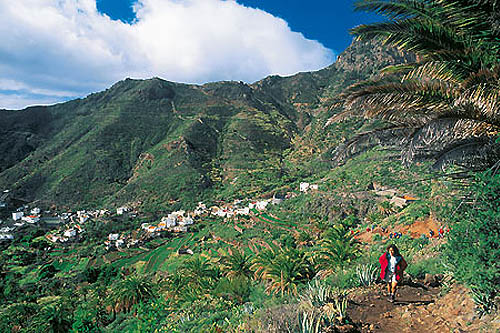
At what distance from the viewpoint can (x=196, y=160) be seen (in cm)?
6328

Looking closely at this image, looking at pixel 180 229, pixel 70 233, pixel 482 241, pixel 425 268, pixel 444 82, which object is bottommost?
pixel 70 233

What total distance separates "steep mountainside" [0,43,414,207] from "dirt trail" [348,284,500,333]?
42.0 meters

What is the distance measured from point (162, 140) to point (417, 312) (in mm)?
76618

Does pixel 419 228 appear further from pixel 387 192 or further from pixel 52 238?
pixel 52 238

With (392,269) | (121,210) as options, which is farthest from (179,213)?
(392,269)

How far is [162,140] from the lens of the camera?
2948 inches

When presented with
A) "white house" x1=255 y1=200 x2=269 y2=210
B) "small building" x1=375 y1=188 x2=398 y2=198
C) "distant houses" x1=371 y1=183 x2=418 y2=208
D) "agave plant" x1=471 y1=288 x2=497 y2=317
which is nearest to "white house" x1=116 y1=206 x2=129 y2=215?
"white house" x1=255 y1=200 x2=269 y2=210

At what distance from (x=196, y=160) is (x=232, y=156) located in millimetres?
9555

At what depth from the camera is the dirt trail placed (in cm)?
330

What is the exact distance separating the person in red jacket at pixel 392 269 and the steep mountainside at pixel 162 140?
41716 mm

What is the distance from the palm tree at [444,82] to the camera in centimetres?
329

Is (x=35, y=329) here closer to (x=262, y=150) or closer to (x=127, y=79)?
(x=262, y=150)

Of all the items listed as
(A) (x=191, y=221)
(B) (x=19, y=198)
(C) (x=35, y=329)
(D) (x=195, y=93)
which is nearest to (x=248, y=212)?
(A) (x=191, y=221)

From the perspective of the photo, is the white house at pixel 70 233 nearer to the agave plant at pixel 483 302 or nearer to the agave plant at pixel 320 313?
the agave plant at pixel 320 313
